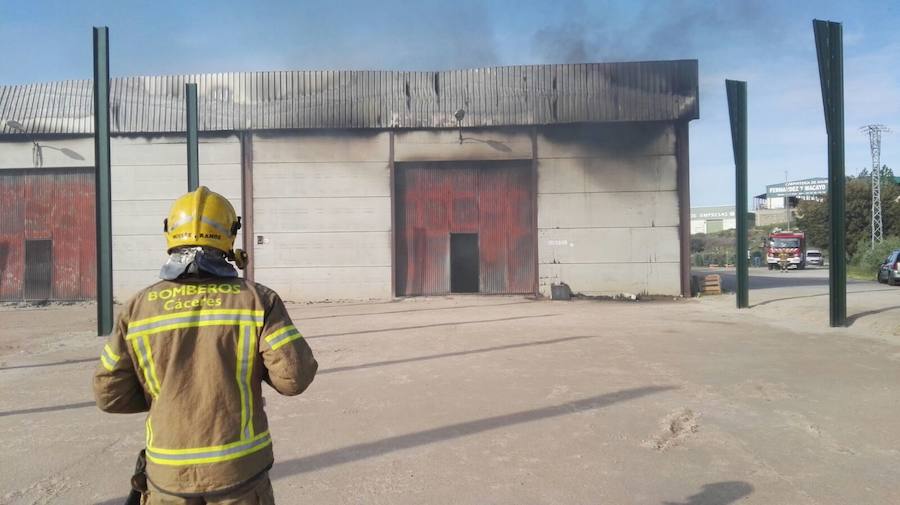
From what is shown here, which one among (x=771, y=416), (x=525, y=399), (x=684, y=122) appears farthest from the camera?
(x=684, y=122)

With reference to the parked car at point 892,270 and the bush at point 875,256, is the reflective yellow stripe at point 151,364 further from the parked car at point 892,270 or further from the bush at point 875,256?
the bush at point 875,256

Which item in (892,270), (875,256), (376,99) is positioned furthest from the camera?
(875,256)

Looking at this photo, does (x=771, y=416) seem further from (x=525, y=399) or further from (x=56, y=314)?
(x=56, y=314)

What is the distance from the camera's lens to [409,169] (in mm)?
20578

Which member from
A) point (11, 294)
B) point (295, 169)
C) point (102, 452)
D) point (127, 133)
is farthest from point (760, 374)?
point (11, 294)

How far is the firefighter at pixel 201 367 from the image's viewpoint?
2084mm

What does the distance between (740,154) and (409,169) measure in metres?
9.85

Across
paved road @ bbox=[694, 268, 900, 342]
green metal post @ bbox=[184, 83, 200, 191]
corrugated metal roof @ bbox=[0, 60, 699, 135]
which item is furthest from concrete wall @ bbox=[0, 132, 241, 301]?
paved road @ bbox=[694, 268, 900, 342]

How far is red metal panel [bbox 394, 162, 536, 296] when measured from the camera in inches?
805

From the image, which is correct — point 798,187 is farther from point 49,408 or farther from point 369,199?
→ point 49,408

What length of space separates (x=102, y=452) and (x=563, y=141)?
16.9 meters

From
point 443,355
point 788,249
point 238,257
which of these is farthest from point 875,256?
point 238,257

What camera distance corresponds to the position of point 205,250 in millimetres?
2197

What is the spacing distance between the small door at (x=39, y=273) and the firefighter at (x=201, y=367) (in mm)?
22672
